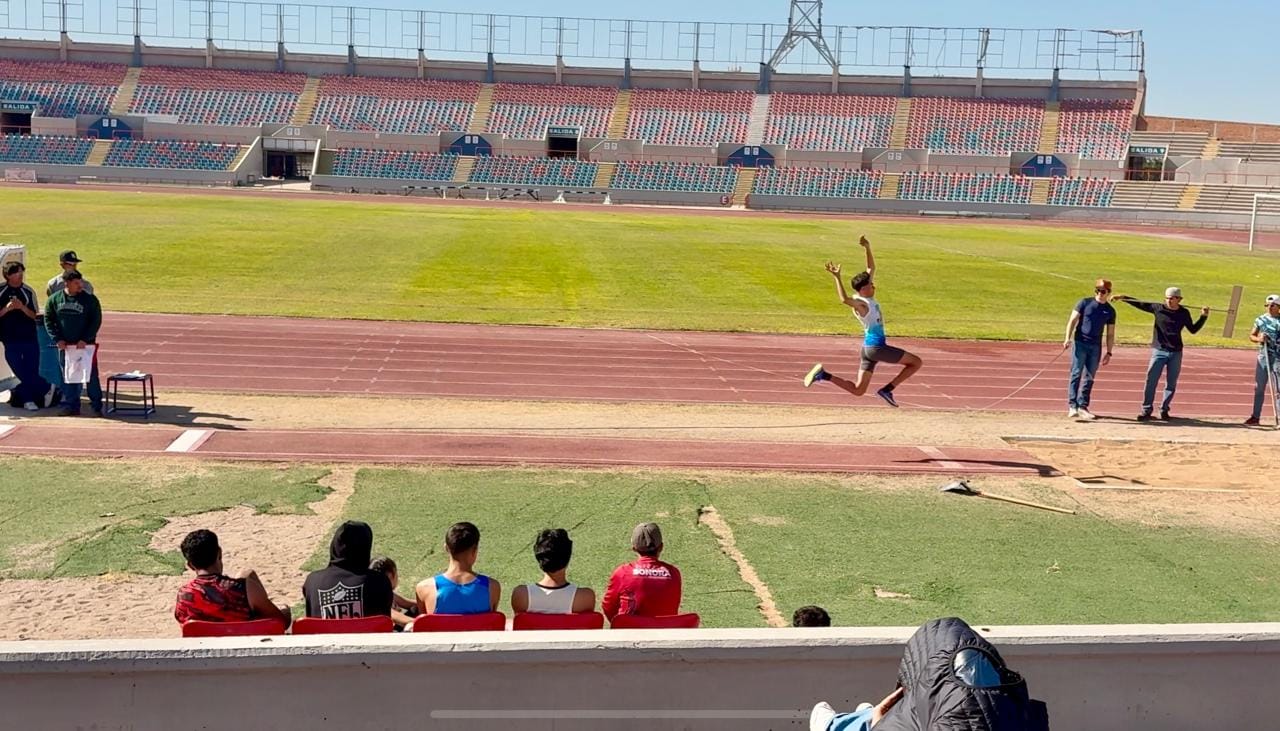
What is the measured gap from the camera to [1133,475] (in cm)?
1305

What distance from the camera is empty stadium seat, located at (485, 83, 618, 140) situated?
86.0 meters

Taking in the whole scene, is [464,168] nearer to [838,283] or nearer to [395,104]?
[395,104]

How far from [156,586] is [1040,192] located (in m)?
72.5

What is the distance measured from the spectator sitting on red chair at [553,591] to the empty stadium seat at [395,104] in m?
81.1

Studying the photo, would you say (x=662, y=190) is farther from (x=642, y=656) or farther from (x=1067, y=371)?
(x=642, y=656)

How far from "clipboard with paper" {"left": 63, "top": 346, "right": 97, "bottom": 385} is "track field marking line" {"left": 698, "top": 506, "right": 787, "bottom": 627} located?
781cm

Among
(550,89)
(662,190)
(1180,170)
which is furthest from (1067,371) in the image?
(550,89)

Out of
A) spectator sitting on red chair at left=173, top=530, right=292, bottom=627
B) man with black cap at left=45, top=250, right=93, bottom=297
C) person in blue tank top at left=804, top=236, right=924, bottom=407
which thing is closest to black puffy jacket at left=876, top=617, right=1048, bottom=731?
spectator sitting on red chair at left=173, top=530, right=292, bottom=627

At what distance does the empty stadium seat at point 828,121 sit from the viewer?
280 ft

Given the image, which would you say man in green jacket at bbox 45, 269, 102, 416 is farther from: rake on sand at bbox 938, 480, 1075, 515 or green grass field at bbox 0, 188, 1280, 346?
rake on sand at bbox 938, 480, 1075, 515

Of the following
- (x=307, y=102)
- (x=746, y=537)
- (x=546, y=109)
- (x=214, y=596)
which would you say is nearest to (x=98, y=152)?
(x=307, y=102)

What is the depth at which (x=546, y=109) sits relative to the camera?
291ft

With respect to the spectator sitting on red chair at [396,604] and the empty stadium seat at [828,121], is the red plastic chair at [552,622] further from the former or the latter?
the empty stadium seat at [828,121]

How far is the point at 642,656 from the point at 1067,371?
1725 centimetres
